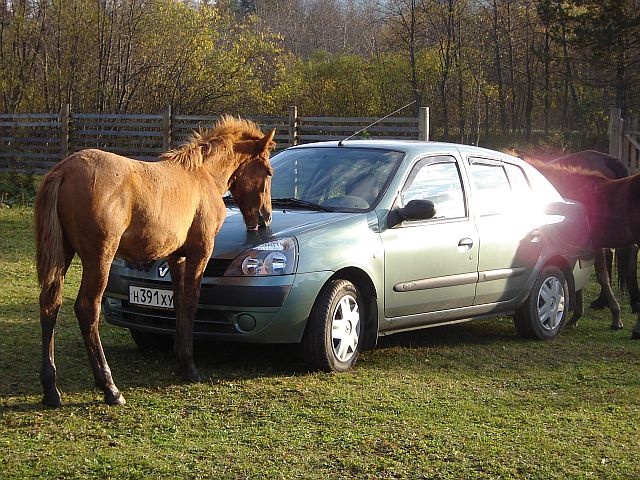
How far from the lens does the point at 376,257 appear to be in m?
6.76

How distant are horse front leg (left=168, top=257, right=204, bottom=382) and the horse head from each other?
68cm

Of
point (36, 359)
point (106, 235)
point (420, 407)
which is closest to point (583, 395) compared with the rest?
point (420, 407)

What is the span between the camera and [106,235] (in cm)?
535

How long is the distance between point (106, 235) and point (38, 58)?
21.9 metres

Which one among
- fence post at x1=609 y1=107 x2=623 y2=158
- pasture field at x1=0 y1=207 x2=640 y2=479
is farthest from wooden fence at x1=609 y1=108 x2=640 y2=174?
pasture field at x1=0 y1=207 x2=640 y2=479

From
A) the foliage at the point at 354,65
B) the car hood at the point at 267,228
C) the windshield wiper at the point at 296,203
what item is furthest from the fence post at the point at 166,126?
the car hood at the point at 267,228

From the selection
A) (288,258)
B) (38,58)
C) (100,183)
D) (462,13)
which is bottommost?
(288,258)

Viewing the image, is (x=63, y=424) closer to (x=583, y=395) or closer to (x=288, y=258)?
(x=288, y=258)

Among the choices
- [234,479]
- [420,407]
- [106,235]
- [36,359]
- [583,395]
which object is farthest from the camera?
[36,359]

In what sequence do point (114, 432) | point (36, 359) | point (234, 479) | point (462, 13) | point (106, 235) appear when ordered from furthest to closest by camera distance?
1. point (462, 13)
2. point (36, 359)
3. point (106, 235)
4. point (114, 432)
5. point (234, 479)

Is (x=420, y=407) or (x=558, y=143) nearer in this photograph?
(x=420, y=407)

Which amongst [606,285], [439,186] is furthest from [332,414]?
[606,285]

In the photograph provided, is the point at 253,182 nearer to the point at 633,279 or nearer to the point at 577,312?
the point at 577,312

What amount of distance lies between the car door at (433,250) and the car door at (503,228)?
0.52 ft
